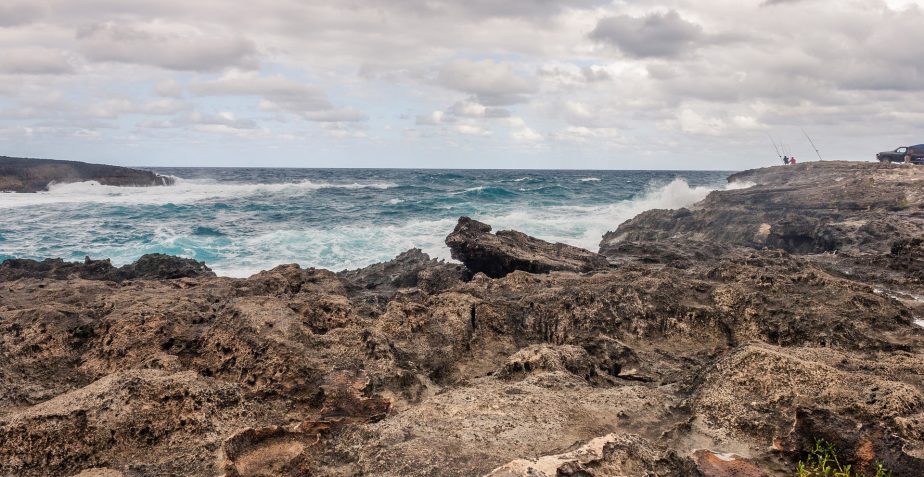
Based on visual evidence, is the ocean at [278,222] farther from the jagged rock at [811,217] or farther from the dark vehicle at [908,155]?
the dark vehicle at [908,155]

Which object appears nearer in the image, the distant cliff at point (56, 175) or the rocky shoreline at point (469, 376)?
the rocky shoreline at point (469, 376)

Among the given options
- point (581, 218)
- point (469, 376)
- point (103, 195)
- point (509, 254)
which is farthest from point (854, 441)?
point (103, 195)

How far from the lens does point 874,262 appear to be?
35.6 ft

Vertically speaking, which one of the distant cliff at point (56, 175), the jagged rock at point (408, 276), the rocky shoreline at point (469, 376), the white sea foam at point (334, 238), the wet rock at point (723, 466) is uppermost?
the distant cliff at point (56, 175)

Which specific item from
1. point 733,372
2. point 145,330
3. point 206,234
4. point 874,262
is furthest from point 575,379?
point 206,234

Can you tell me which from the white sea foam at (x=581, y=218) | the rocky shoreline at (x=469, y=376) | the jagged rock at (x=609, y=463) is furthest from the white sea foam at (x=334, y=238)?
the jagged rock at (x=609, y=463)

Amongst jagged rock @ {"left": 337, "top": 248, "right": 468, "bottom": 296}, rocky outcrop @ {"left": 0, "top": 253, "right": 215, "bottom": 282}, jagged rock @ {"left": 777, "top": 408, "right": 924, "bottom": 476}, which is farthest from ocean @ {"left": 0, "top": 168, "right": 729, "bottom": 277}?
jagged rock @ {"left": 777, "top": 408, "right": 924, "bottom": 476}

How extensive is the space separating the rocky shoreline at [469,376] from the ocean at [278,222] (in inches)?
519

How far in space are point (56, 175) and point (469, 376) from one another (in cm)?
6200

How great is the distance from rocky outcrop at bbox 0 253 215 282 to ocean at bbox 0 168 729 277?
682cm

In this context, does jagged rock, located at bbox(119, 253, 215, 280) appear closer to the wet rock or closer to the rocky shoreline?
the rocky shoreline

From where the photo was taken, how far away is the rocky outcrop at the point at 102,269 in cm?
1057

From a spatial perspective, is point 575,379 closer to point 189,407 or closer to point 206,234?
→ point 189,407

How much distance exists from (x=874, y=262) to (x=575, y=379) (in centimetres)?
909
